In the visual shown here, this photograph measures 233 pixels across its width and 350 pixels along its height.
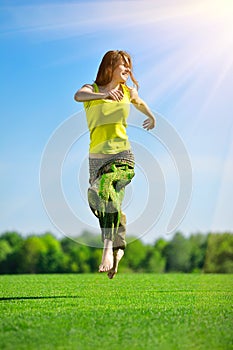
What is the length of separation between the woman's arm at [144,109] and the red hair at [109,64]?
0.20 m

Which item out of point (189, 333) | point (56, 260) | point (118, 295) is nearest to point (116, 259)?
point (118, 295)

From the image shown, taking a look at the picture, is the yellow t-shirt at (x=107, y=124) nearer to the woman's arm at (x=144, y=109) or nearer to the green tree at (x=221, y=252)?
the woman's arm at (x=144, y=109)

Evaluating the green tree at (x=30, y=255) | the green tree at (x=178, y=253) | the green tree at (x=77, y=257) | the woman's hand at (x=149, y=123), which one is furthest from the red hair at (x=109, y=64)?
the green tree at (x=77, y=257)

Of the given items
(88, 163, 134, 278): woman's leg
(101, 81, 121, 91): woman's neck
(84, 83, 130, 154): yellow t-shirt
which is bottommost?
(88, 163, 134, 278): woman's leg

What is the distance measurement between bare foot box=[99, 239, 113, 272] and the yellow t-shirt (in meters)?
0.81

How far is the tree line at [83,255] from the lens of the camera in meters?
36.3

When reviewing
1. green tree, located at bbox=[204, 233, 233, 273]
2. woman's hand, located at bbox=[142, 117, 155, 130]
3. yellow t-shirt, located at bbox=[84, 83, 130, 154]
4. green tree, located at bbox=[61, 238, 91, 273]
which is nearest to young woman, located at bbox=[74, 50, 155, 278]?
yellow t-shirt, located at bbox=[84, 83, 130, 154]

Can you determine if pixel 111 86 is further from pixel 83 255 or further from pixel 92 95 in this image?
pixel 83 255

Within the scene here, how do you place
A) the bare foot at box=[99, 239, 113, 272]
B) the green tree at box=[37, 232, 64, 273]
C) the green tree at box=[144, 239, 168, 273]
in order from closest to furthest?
the bare foot at box=[99, 239, 113, 272] < the green tree at box=[37, 232, 64, 273] < the green tree at box=[144, 239, 168, 273]

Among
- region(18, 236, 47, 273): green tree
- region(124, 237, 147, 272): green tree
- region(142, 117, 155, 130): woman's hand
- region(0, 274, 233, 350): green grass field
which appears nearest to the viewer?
region(0, 274, 233, 350): green grass field

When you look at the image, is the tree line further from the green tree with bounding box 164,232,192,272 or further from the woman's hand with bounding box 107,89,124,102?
the woman's hand with bounding box 107,89,124,102

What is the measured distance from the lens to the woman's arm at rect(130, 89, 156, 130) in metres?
5.22

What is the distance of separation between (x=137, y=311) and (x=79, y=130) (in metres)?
2.06

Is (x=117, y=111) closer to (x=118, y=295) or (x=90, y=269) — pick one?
(x=118, y=295)
